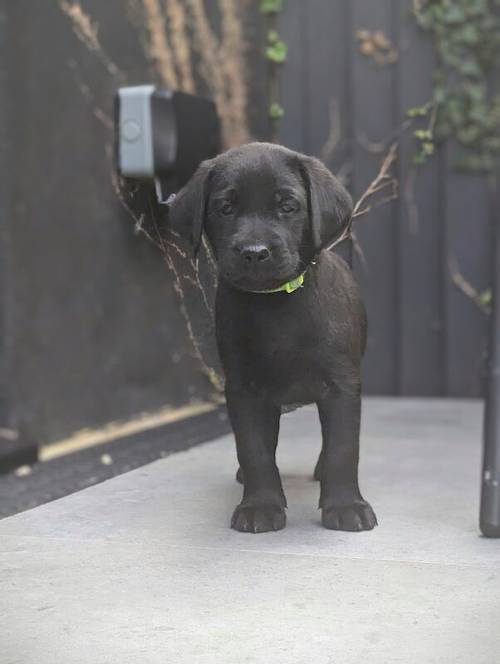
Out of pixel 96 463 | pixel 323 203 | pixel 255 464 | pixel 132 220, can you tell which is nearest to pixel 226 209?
pixel 323 203

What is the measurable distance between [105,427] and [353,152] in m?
1.81

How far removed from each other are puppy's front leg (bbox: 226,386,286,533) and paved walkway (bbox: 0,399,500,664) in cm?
4

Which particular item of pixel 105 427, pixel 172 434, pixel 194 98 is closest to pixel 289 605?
pixel 172 434

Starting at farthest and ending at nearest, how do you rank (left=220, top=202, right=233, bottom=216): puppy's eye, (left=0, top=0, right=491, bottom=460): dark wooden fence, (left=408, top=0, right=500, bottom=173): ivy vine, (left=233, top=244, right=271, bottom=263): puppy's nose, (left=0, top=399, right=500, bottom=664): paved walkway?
1. (left=408, top=0, right=500, bottom=173): ivy vine
2. (left=0, top=0, right=491, bottom=460): dark wooden fence
3. (left=220, top=202, right=233, bottom=216): puppy's eye
4. (left=233, top=244, right=271, bottom=263): puppy's nose
5. (left=0, top=399, right=500, bottom=664): paved walkway

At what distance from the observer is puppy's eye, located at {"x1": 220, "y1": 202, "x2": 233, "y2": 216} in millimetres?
2498

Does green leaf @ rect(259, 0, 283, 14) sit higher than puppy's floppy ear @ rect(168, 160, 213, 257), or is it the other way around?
green leaf @ rect(259, 0, 283, 14)

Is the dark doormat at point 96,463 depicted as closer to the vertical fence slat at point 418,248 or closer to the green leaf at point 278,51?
the vertical fence slat at point 418,248

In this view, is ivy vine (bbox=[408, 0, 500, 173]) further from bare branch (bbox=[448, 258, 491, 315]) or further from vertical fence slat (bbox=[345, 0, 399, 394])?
bare branch (bbox=[448, 258, 491, 315])

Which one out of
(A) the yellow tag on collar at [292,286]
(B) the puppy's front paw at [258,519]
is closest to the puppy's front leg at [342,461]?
(B) the puppy's front paw at [258,519]

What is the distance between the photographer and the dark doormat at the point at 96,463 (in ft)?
11.4

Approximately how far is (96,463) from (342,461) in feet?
4.83

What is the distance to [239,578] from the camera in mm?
2357

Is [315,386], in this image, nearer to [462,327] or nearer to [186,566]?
[186,566]

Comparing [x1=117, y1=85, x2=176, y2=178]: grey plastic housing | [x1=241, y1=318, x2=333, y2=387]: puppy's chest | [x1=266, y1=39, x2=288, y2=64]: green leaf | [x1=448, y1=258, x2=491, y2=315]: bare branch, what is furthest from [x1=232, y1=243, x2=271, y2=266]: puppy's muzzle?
[x1=266, y1=39, x2=288, y2=64]: green leaf
